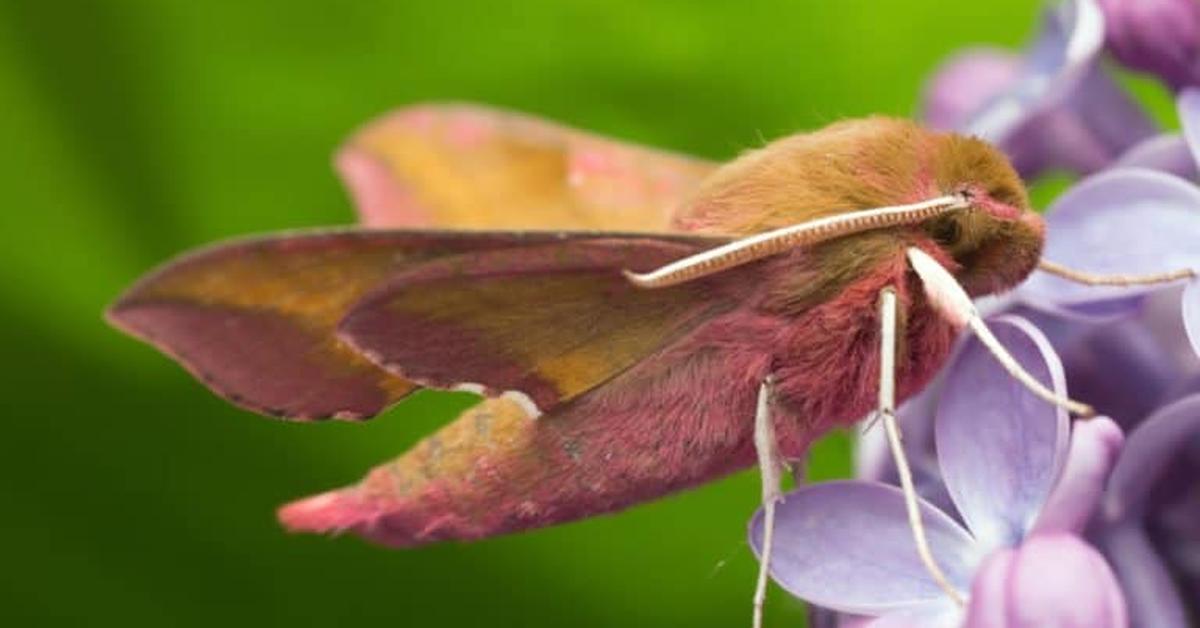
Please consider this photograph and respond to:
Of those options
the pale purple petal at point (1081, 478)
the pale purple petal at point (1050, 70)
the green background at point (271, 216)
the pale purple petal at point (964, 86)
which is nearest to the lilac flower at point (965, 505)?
the pale purple petal at point (1081, 478)

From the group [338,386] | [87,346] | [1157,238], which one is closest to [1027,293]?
[1157,238]

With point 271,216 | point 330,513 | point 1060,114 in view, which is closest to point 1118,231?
point 1060,114

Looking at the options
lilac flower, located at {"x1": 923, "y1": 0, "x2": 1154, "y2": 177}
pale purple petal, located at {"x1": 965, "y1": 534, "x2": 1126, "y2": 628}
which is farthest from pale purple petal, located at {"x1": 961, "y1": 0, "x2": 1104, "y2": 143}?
pale purple petal, located at {"x1": 965, "y1": 534, "x2": 1126, "y2": 628}

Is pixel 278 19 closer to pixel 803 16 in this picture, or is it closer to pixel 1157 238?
pixel 803 16

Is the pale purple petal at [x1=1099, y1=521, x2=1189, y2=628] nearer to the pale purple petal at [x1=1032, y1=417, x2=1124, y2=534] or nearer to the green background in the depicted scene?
the pale purple petal at [x1=1032, y1=417, x2=1124, y2=534]

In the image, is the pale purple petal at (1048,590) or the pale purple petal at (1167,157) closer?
the pale purple petal at (1048,590)

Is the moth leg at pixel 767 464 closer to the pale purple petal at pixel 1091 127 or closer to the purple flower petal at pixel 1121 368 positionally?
the purple flower petal at pixel 1121 368

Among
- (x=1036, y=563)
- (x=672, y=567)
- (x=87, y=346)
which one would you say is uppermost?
(x=1036, y=563)
